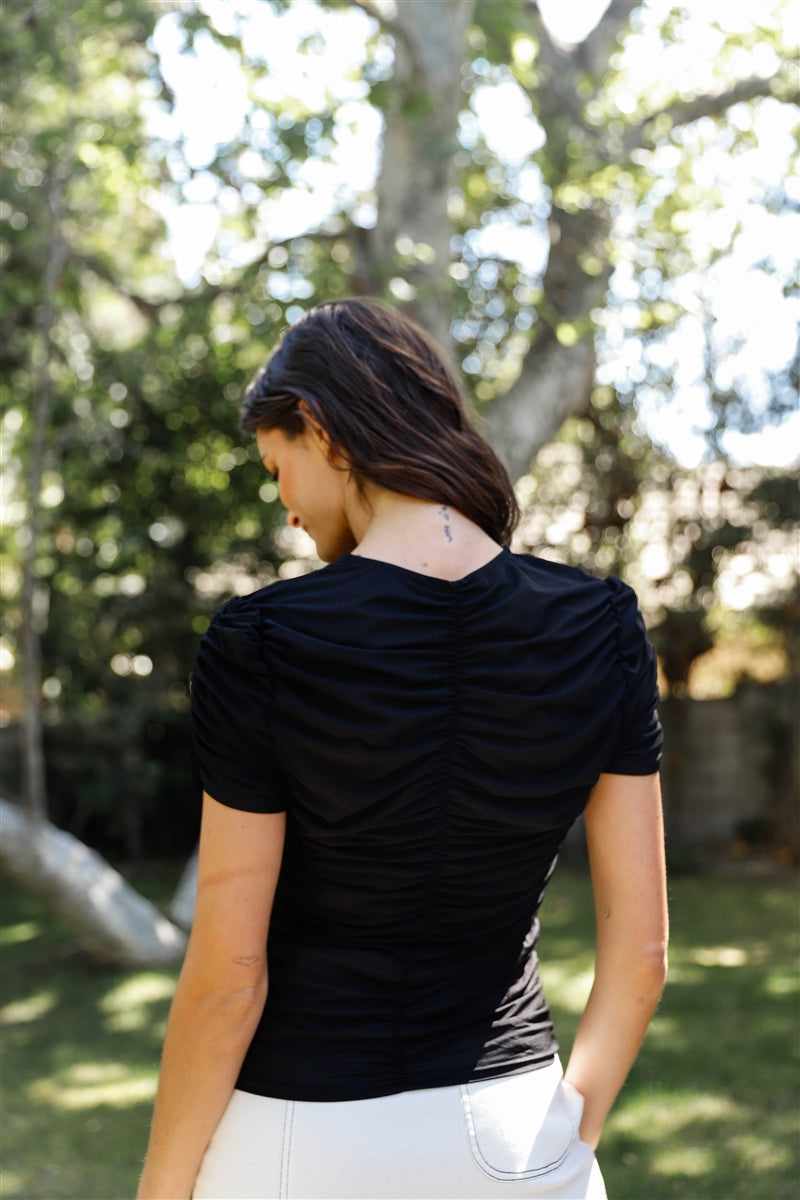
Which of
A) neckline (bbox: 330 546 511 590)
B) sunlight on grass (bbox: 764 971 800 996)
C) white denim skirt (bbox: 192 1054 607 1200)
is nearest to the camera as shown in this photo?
white denim skirt (bbox: 192 1054 607 1200)

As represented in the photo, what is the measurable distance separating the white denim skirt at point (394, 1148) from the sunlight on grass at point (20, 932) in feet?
26.3

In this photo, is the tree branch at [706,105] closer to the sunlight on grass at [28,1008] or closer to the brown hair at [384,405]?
the sunlight on grass at [28,1008]

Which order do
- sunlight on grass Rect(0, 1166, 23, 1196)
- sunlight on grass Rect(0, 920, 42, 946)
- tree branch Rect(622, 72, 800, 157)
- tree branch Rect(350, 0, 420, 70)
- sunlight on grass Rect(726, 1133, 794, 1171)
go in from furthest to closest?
1. sunlight on grass Rect(0, 920, 42, 946)
2. tree branch Rect(622, 72, 800, 157)
3. tree branch Rect(350, 0, 420, 70)
4. sunlight on grass Rect(726, 1133, 794, 1171)
5. sunlight on grass Rect(0, 1166, 23, 1196)

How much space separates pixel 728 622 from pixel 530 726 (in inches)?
428

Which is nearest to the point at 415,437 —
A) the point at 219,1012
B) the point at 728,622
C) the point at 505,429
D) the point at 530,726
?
the point at 530,726

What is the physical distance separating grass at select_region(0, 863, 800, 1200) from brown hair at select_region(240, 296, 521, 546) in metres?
3.61

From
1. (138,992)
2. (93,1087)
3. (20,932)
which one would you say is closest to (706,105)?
(138,992)

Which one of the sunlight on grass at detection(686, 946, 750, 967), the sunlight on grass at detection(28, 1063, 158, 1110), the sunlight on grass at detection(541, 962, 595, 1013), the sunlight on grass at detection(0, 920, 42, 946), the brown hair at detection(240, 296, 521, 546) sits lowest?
the sunlight on grass at detection(0, 920, 42, 946)

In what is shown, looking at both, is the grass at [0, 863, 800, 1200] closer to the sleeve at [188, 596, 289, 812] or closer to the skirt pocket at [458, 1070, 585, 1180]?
the skirt pocket at [458, 1070, 585, 1180]

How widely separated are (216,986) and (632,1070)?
480cm

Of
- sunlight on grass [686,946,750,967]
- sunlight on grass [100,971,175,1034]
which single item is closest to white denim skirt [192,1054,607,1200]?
sunlight on grass [100,971,175,1034]

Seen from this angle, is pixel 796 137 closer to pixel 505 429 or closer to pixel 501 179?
pixel 501 179

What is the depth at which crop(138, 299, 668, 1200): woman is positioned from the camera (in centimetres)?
134

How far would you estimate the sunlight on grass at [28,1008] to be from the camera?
6896mm
